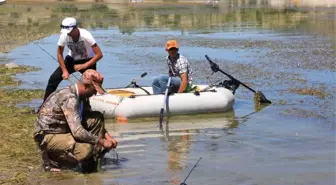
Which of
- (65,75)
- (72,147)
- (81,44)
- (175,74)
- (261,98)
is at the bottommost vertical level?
(261,98)

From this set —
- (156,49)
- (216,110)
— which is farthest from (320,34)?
(216,110)

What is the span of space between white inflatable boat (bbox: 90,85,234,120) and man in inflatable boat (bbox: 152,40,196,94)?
0.24m

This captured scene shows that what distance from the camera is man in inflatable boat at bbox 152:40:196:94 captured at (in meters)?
10.7

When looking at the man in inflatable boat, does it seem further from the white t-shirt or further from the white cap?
the white cap

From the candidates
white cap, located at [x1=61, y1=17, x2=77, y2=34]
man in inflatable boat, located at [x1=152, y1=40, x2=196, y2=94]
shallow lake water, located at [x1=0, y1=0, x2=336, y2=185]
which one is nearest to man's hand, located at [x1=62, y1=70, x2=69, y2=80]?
white cap, located at [x1=61, y1=17, x2=77, y2=34]

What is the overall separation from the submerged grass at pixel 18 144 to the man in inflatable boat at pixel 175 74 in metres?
2.25

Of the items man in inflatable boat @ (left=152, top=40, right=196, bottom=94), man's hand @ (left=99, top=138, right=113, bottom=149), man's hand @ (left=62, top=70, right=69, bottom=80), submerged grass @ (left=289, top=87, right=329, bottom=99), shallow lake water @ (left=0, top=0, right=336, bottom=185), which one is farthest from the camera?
submerged grass @ (left=289, top=87, right=329, bottom=99)

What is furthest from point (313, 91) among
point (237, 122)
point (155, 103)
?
point (155, 103)

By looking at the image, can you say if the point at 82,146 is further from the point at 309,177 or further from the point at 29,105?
the point at 29,105

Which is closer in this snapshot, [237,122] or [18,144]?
[18,144]

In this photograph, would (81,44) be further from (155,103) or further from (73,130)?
(73,130)

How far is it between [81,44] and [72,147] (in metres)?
2.99

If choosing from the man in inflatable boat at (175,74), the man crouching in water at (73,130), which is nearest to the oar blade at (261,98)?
the man in inflatable boat at (175,74)

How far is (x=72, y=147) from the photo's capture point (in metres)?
6.71
